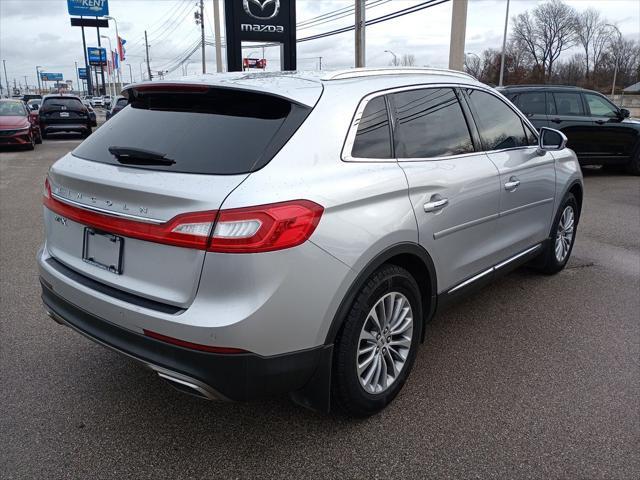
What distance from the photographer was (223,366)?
220 centimetres

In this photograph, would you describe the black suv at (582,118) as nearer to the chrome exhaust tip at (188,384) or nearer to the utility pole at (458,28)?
the utility pole at (458,28)

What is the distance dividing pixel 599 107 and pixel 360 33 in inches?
453

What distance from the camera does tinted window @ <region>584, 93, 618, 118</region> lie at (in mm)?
10820

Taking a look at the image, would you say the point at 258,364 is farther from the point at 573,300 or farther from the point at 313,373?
the point at 573,300

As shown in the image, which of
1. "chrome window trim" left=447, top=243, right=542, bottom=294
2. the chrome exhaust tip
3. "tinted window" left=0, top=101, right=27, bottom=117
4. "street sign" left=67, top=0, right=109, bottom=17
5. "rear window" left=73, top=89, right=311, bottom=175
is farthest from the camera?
"street sign" left=67, top=0, right=109, bottom=17

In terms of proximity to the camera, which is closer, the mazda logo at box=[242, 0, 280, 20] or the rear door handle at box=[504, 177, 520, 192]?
the rear door handle at box=[504, 177, 520, 192]

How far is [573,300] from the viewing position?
4.54 metres

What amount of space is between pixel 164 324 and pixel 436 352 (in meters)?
2.02

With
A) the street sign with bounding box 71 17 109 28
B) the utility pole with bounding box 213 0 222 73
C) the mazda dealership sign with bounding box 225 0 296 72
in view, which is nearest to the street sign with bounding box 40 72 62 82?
the street sign with bounding box 71 17 109 28

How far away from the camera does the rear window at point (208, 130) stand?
235cm

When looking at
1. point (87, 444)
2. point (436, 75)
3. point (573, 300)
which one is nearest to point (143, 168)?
point (87, 444)

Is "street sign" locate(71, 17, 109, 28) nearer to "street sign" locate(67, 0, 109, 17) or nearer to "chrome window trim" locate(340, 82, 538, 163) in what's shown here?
"street sign" locate(67, 0, 109, 17)

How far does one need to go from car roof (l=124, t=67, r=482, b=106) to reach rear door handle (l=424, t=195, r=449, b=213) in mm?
681

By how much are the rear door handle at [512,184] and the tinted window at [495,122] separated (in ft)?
0.81
